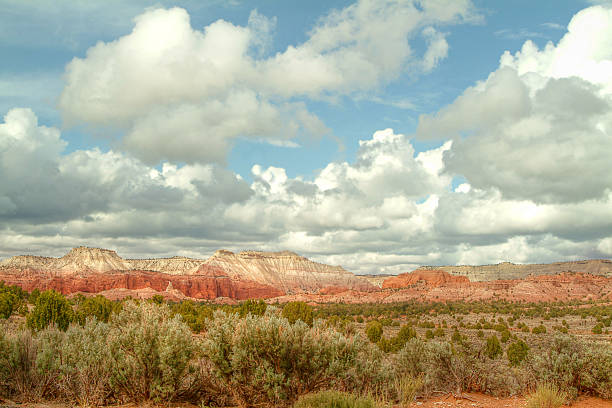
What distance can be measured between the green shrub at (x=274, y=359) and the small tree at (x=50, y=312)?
29992 mm

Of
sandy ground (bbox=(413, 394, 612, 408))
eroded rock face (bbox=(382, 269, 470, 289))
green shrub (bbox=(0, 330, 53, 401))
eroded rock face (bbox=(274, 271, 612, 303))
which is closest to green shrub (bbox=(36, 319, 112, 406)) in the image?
green shrub (bbox=(0, 330, 53, 401))

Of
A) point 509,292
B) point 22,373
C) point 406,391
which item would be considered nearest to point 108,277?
point 509,292

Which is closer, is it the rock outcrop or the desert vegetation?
the desert vegetation

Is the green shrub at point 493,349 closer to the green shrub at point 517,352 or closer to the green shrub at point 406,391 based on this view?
the green shrub at point 517,352

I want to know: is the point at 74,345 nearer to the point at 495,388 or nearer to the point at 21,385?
the point at 21,385

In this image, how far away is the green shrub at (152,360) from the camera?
38.9ft

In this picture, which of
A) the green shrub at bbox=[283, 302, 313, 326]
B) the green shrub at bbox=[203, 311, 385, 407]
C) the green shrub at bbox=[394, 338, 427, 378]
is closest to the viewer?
the green shrub at bbox=[203, 311, 385, 407]

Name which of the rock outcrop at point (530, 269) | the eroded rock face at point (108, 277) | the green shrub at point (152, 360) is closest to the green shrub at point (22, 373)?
the green shrub at point (152, 360)

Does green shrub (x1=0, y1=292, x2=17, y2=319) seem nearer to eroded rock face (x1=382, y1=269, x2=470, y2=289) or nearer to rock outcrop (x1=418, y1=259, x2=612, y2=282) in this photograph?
eroded rock face (x1=382, y1=269, x2=470, y2=289)

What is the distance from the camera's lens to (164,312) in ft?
45.2

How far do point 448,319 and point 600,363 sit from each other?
61126mm

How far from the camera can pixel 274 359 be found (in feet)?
38.8

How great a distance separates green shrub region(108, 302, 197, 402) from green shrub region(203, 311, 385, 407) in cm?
82

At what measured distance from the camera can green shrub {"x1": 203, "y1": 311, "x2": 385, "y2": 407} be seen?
38.0ft
